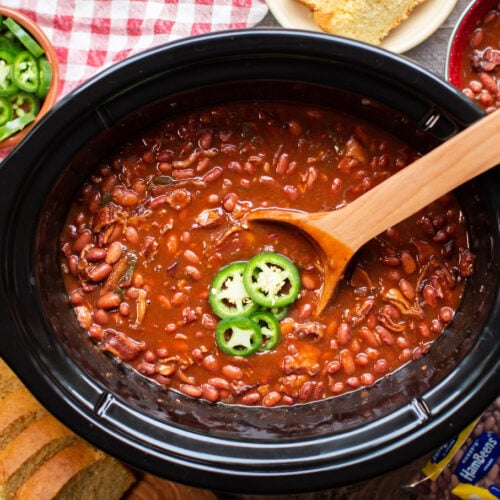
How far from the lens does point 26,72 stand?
11.1ft

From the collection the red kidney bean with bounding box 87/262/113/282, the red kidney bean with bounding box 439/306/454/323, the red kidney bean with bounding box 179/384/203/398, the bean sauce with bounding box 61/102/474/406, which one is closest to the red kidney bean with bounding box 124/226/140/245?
the bean sauce with bounding box 61/102/474/406

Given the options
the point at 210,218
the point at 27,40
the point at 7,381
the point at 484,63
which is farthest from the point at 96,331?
the point at 484,63

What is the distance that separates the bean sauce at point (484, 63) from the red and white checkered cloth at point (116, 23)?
83cm

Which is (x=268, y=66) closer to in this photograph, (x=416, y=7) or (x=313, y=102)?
(x=313, y=102)

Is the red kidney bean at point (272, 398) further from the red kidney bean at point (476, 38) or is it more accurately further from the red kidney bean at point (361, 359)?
the red kidney bean at point (476, 38)

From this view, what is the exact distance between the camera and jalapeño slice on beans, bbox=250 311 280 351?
3.01m

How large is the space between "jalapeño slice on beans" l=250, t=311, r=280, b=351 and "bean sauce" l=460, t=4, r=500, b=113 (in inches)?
46.1

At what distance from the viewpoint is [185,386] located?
3.06 metres

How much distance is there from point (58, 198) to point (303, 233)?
880mm

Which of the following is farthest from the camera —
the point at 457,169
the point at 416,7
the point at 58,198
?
the point at 416,7

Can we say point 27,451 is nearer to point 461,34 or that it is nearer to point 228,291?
point 228,291

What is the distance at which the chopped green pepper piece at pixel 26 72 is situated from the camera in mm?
3357

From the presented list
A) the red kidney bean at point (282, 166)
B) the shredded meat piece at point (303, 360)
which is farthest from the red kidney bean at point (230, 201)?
the shredded meat piece at point (303, 360)

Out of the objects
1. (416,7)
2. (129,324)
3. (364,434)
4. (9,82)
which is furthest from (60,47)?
(364,434)
